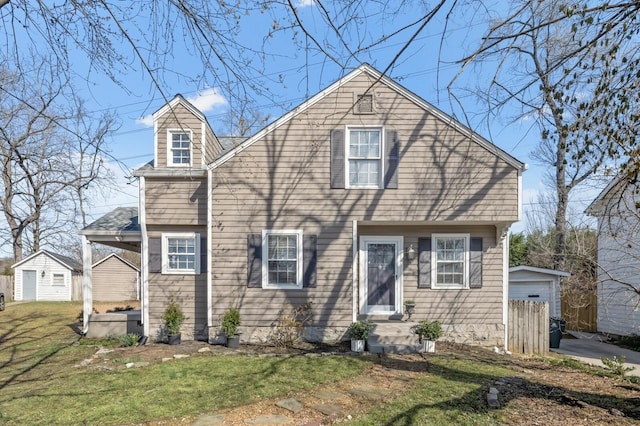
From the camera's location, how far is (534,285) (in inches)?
541

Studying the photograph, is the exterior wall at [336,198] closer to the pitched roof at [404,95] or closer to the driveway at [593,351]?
the pitched roof at [404,95]

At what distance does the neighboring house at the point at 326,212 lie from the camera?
29.0 ft

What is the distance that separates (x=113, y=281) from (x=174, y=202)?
20320 millimetres

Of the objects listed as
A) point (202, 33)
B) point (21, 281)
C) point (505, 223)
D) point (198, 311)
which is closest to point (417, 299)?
point (505, 223)

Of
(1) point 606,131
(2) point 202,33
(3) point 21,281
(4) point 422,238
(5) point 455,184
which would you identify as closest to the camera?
(2) point 202,33

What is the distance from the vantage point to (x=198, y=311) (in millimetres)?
9156

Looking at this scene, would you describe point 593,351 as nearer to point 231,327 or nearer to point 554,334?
point 554,334

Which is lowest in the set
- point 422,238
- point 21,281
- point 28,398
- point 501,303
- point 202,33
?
point 21,281

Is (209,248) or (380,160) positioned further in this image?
(380,160)

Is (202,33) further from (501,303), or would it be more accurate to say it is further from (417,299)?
(501,303)

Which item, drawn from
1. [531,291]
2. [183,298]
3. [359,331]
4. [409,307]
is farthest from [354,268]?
[531,291]

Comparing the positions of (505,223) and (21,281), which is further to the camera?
(21,281)

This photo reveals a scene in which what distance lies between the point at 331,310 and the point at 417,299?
223 cm

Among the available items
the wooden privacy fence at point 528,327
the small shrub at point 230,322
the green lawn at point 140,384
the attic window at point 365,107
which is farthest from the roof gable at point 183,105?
the wooden privacy fence at point 528,327
